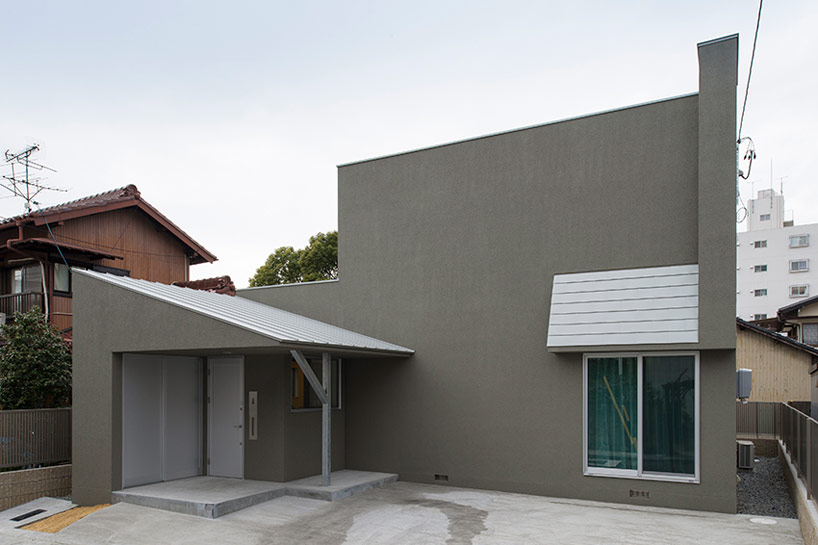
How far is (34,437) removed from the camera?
9750mm

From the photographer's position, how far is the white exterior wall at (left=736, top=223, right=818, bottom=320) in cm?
4556

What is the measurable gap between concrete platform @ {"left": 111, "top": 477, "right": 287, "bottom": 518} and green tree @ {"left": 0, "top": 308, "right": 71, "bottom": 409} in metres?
2.87

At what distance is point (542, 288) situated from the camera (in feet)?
33.4

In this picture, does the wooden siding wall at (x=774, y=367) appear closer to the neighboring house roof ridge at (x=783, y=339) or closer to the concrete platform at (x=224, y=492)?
the neighboring house roof ridge at (x=783, y=339)

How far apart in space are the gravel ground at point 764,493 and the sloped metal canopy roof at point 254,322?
19.4 ft

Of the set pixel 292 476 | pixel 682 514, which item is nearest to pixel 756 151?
pixel 682 514

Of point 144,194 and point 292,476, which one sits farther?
point 144,194

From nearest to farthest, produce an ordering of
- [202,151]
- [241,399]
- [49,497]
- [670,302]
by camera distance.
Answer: [670,302] < [49,497] < [241,399] < [202,151]

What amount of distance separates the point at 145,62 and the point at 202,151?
2.98 m

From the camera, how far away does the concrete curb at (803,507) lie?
6.24 meters

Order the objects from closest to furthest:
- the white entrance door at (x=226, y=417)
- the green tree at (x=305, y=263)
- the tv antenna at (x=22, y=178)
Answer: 1. the white entrance door at (x=226, y=417)
2. the tv antenna at (x=22, y=178)
3. the green tree at (x=305, y=263)

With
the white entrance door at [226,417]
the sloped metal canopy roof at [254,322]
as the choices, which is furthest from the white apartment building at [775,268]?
the white entrance door at [226,417]

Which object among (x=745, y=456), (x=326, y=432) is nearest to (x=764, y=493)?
(x=745, y=456)

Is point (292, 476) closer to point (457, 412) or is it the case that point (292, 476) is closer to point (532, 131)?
point (457, 412)
